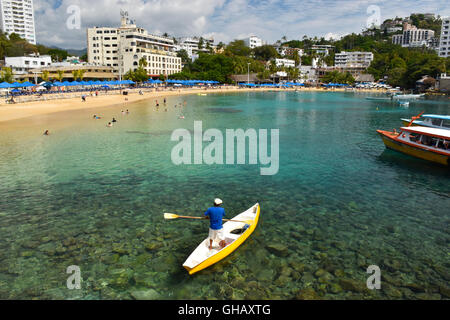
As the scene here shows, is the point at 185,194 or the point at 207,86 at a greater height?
the point at 207,86

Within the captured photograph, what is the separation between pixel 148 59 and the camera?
127812 mm

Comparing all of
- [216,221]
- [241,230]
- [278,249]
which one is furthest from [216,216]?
[278,249]

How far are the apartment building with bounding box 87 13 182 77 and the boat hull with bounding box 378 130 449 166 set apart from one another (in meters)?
114

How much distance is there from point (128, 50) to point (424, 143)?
416 feet

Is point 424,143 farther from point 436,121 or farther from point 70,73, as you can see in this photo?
point 70,73

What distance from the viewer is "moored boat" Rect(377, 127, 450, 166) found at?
A: 73.5 ft

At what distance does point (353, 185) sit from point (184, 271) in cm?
1275

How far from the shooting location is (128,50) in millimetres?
128250

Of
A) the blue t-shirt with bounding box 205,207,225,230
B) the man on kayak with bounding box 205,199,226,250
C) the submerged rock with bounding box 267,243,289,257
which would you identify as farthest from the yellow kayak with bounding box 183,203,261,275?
the submerged rock with bounding box 267,243,289,257

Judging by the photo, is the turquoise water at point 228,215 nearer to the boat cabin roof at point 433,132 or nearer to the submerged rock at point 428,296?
the submerged rock at point 428,296
